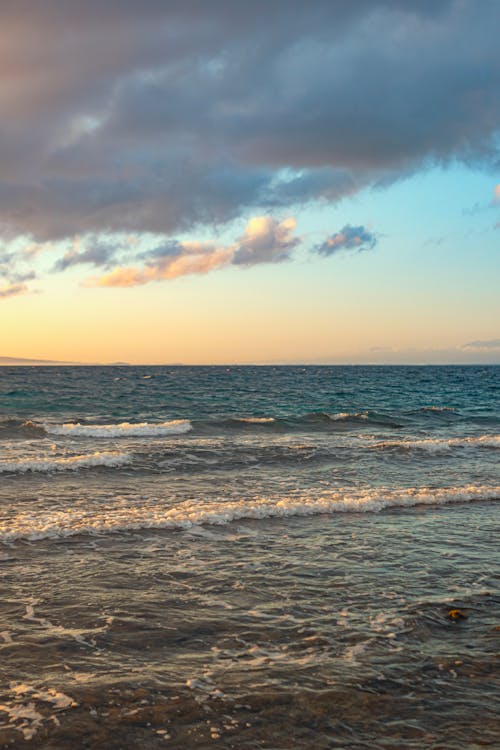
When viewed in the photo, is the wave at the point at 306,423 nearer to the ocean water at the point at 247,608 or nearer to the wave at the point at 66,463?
the wave at the point at 66,463

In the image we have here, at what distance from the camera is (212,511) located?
14148 millimetres

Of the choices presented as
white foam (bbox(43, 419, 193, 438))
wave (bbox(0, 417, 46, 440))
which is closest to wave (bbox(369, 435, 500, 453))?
white foam (bbox(43, 419, 193, 438))

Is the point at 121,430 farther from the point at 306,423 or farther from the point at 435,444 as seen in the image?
the point at 435,444

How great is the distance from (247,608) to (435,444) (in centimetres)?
2152

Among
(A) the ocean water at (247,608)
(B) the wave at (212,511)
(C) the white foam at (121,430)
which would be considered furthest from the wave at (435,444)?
(C) the white foam at (121,430)

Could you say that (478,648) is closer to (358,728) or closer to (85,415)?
(358,728)

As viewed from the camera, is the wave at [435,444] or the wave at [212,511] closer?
the wave at [212,511]

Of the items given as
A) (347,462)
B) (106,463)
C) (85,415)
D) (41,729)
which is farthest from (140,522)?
(85,415)

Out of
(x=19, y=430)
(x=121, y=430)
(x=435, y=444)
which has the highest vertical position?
(x=19, y=430)

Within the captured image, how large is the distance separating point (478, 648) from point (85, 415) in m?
38.9

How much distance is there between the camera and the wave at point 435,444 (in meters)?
27.3

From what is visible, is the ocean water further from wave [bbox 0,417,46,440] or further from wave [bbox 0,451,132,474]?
wave [bbox 0,417,46,440]

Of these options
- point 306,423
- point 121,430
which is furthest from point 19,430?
point 306,423

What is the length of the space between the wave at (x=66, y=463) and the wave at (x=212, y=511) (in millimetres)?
6241
